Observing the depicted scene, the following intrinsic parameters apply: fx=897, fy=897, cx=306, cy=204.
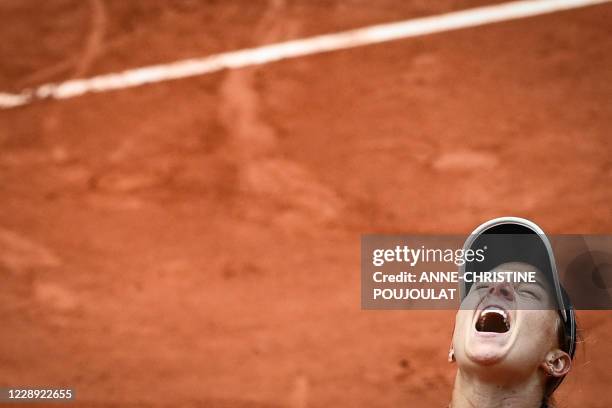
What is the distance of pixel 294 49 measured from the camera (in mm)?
3348

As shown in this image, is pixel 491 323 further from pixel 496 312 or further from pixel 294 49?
pixel 294 49

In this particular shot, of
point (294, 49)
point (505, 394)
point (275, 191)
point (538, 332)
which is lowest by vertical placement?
point (505, 394)

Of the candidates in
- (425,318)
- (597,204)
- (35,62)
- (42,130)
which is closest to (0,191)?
(42,130)

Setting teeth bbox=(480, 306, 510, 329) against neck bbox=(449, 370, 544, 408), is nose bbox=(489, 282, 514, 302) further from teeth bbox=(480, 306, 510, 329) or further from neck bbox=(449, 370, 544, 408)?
neck bbox=(449, 370, 544, 408)

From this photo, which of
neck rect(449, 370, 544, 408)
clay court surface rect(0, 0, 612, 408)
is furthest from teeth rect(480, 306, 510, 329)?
clay court surface rect(0, 0, 612, 408)

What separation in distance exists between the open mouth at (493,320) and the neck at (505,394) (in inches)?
4.0

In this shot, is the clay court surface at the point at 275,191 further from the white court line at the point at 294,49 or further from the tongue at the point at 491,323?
the tongue at the point at 491,323

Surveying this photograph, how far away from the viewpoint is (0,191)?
3303mm

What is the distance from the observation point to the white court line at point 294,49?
3238 mm

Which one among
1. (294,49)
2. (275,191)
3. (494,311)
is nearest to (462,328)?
(494,311)

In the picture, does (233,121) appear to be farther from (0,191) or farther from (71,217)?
(0,191)

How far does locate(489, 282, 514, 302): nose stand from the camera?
1710mm

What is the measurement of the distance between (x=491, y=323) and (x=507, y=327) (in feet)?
0.13

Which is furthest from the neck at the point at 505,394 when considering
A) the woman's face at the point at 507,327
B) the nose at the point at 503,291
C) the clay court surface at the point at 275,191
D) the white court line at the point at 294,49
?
the white court line at the point at 294,49
